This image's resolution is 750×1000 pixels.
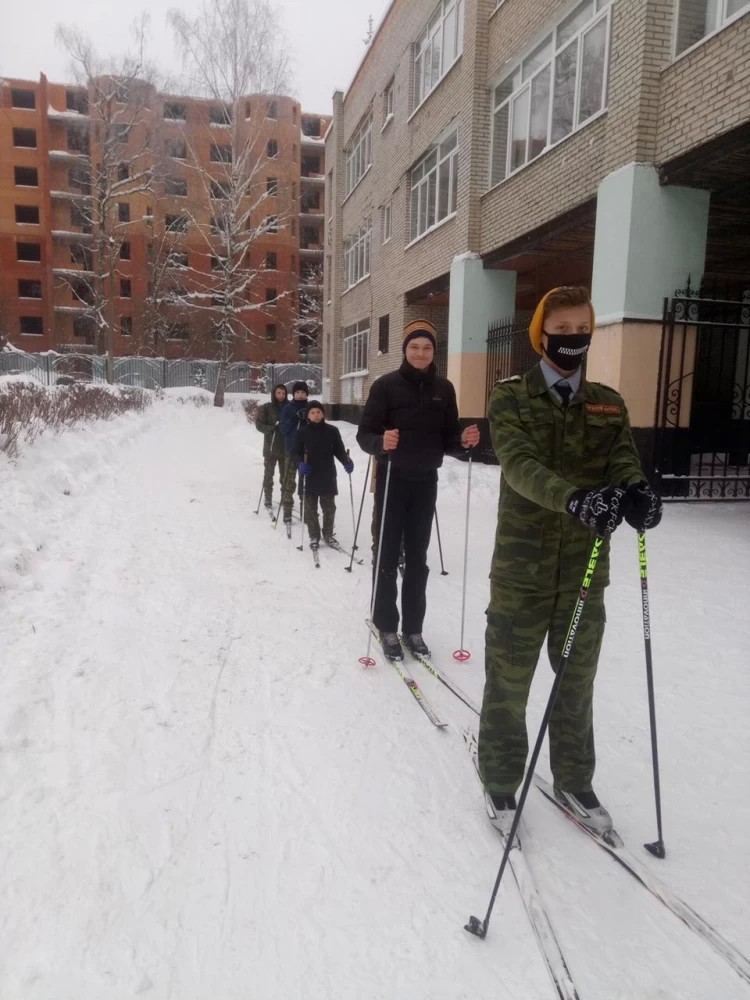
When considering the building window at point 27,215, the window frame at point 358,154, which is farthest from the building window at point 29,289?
the window frame at point 358,154

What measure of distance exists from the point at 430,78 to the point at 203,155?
2260cm

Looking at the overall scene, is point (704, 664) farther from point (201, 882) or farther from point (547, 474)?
point (201, 882)

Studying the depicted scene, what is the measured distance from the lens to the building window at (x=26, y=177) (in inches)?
1769

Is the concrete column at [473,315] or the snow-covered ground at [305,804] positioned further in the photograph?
the concrete column at [473,315]

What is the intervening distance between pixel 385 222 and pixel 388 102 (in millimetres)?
3440

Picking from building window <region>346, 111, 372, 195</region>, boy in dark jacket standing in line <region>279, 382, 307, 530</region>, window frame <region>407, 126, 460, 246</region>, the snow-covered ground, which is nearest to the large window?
window frame <region>407, 126, 460, 246</region>

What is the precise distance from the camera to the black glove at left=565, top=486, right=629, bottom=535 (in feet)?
7.23

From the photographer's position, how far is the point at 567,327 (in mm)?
2541

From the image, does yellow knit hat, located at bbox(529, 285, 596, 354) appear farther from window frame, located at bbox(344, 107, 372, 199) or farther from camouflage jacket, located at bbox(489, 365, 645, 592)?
window frame, located at bbox(344, 107, 372, 199)

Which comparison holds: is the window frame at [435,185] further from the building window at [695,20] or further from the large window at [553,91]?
the building window at [695,20]

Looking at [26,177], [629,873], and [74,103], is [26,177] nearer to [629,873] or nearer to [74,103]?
[74,103]

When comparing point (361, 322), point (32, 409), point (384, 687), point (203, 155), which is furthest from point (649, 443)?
point (203, 155)

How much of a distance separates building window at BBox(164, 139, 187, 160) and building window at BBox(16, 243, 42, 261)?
1420 centimetres

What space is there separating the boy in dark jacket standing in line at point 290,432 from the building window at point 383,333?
1138 cm
